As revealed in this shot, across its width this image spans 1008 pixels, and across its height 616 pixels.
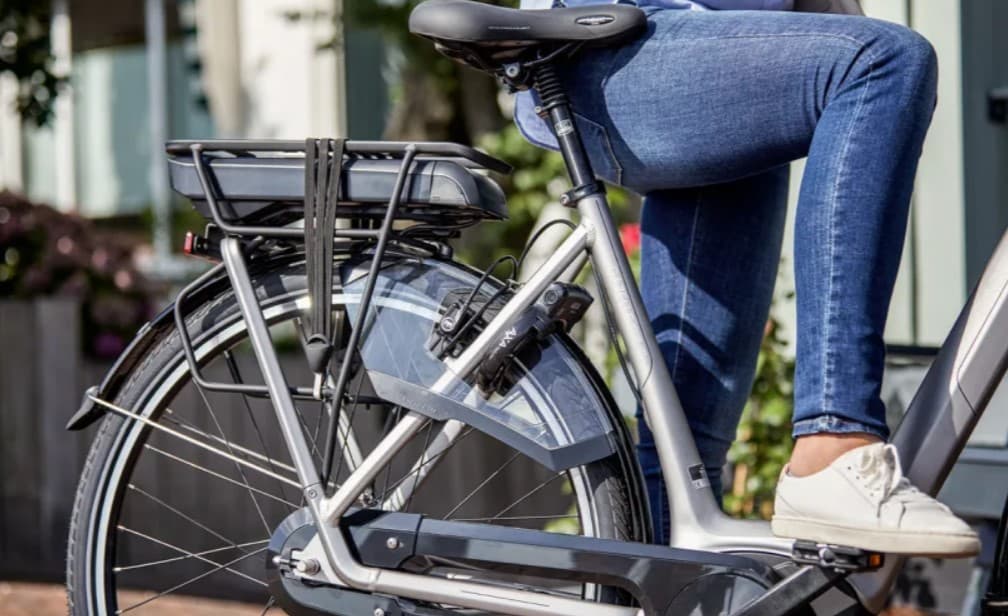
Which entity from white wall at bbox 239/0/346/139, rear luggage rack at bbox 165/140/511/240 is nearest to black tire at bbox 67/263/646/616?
rear luggage rack at bbox 165/140/511/240

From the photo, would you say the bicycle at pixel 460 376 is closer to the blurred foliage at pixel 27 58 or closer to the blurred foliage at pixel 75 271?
the blurred foliage at pixel 75 271

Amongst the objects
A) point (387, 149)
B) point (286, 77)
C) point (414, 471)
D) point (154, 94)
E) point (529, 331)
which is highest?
point (387, 149)

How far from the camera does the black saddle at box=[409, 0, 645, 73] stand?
186cm

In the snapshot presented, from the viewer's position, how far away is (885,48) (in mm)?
1768

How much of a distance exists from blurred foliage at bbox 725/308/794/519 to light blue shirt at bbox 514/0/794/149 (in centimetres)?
150

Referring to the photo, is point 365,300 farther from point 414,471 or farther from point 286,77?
point 286,77

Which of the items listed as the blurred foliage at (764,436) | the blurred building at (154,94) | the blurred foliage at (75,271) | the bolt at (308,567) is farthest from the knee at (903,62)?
the blurred building at (154,94)

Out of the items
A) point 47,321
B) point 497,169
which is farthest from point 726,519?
point 47,321

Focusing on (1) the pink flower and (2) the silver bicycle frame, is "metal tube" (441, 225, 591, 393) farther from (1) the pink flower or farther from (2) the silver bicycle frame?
(1) the pink flower

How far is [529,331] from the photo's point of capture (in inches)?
75.5

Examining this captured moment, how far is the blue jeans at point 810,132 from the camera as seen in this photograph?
1.76 meters

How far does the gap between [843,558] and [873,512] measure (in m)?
0.10

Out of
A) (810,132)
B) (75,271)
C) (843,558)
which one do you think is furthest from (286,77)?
(843,558)

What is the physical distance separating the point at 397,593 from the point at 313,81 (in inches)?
230
